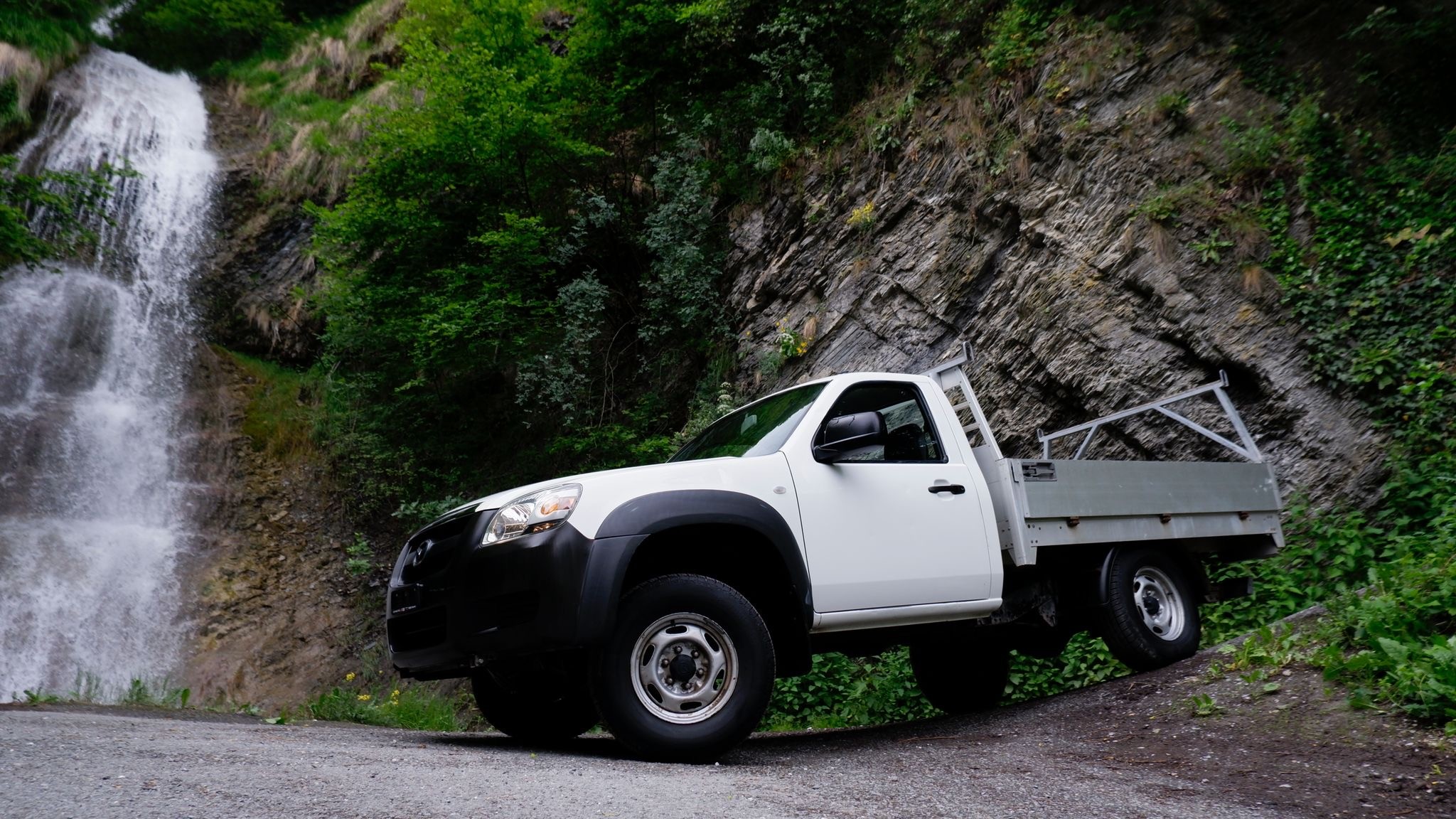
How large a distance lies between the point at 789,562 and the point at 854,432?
0.77 meters

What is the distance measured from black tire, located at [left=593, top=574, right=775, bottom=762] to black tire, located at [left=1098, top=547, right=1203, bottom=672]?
2943mm

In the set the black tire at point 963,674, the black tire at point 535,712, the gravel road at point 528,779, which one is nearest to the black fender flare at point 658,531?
the gravel road at point 528,779

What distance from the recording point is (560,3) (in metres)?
15.3

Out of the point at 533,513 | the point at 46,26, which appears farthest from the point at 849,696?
the point at 46,26

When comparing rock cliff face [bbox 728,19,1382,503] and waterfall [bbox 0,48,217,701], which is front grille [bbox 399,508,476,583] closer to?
rock cliff face [bbox 728,19,1382,503]

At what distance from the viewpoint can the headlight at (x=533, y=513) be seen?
4582 mm

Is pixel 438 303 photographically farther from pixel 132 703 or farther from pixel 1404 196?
pixel 1404 196

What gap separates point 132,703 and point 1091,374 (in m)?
9.82

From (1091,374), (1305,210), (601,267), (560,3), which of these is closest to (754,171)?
(601,267)

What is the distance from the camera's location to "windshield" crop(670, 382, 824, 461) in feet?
17.9

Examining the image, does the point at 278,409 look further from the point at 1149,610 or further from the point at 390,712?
the point at 1149,610

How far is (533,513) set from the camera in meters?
4.67

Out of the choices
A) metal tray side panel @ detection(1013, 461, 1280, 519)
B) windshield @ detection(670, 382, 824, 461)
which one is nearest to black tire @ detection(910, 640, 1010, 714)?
metal tray side panel @ detection(1013, 461, 1280, 519)

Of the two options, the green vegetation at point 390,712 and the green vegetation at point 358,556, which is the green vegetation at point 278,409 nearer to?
the green vegetation at point 358,556
